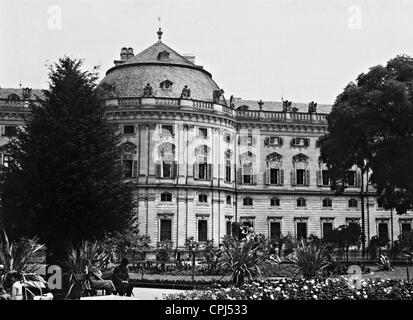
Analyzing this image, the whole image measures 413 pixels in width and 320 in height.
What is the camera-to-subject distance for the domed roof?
52344 millimetres

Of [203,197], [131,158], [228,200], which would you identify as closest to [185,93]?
[131,158]

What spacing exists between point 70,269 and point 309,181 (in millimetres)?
40495

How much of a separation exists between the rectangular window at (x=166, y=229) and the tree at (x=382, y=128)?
1933cm

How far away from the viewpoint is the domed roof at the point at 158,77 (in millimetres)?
52344

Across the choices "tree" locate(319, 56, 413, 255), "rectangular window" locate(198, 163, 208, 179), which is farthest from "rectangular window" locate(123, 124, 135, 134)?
"tree" locate(319, 56, 413, 255)

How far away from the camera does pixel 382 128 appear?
33.7 metres

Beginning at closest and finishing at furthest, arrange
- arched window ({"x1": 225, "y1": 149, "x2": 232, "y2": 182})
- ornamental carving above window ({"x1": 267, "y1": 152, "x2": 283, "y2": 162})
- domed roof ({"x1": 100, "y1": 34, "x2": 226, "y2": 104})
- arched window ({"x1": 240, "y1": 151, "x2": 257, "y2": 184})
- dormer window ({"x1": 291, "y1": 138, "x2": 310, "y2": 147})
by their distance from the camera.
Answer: domed roof ({"x1": 100, "y1": 34, "x2": 226, "y2": 104}) → arched window ({"x1": 225, "y1": 149, "x2": 232, "y2": 182}) → arched window ({"x1": 240, "y1": 151, "x2": 257, "y2": 184}) → ornamental carving above window ({"x1": 267, "y1": 152, "x2": 283, "y2": 162}) → dormer window ({"x1": 291, "y1": 138, "x2": 310, "y2": 147})

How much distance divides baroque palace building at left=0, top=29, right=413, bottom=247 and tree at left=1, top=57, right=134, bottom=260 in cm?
2210

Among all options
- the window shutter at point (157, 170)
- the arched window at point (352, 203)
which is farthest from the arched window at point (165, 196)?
the arched window at point (352, 203)

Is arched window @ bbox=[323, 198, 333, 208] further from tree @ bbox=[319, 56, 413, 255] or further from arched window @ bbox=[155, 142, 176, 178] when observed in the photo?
tree @ bbox=[319, 56, 413, 255]

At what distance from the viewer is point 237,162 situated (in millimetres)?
55719
